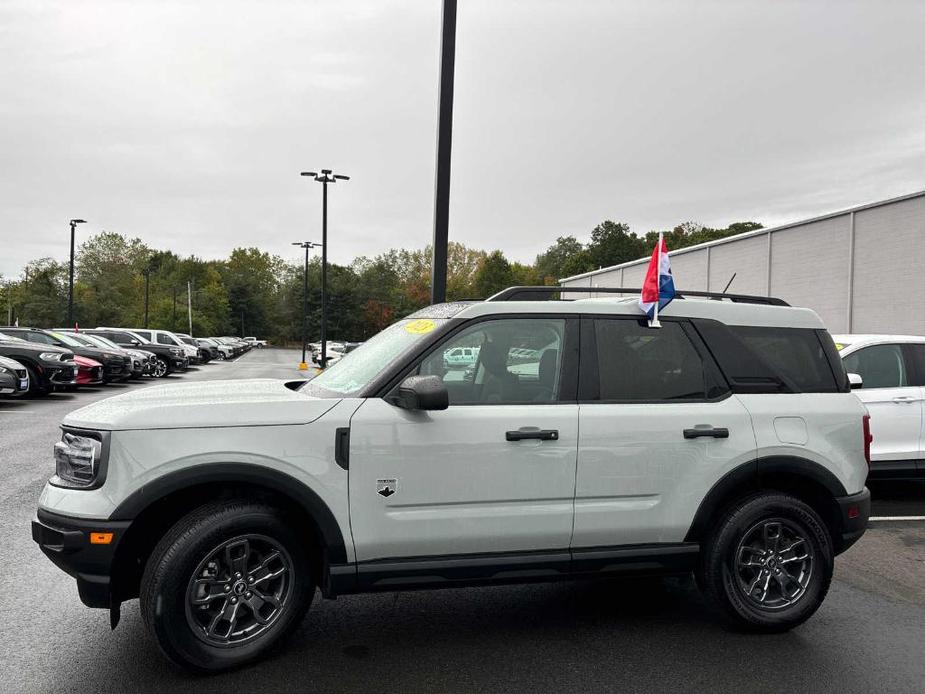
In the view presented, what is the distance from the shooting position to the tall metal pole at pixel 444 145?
305 inches

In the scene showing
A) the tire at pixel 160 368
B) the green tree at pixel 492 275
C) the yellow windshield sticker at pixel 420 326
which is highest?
the green tree at pixel 492 275

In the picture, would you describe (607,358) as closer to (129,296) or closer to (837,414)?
(837,414)

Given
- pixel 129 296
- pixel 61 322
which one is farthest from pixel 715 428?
pixel 129 296

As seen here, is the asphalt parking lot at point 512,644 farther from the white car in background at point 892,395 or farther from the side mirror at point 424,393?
the white car in background at point 892,395

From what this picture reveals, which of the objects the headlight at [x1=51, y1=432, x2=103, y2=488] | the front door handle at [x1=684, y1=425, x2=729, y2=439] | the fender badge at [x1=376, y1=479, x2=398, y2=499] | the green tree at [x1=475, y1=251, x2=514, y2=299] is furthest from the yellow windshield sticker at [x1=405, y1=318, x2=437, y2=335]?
the green tree at [x1=475, y1=251, x2=514, y2=299]

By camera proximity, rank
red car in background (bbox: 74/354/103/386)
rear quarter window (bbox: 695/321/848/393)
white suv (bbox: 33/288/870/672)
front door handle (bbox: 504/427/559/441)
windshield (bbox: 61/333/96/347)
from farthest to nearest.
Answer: windshield (bbox: 61/333/96/347) → red car in background (bbox: 74/354/103/386) → rear quarter window (bbox: 695/321/848/393) → front door handle (bbox: 504/427/559/441) → white suv (bbox: 33/288/870/672)

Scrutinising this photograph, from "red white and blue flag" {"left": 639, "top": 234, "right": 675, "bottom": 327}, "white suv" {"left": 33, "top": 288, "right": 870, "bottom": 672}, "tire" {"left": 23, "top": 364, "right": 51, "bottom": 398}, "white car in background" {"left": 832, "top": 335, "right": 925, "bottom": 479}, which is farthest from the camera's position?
"tire" {"left": 23, "top": 364, "right": 51, "bottom": 398}

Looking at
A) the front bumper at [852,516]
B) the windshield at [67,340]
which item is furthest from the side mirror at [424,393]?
the windshield at [67,340]

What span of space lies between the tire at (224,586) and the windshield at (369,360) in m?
0.77

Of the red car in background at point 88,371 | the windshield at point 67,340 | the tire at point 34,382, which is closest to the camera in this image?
the tire at point 34,382

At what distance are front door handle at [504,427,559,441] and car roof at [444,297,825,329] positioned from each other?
26.5 inches

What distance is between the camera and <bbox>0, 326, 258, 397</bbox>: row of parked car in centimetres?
1625

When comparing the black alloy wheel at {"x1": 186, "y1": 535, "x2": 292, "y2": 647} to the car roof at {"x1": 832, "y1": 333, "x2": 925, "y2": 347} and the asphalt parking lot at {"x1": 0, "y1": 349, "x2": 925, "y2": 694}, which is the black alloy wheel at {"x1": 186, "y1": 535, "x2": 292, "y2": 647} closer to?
the asphalt parking lot at {"x1": 0, "y1": 349, "x2": 925, "y2": 694}

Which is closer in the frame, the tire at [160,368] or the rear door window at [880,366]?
the rear door window at [880,366]
